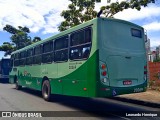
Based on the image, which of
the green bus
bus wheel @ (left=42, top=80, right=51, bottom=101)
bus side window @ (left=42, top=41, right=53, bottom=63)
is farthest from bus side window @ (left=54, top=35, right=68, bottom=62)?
bus wheel @ (left=42, top=80, right=51, bottom=101)

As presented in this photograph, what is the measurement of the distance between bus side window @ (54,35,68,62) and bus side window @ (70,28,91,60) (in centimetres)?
60

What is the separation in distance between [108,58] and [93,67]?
0.67 m

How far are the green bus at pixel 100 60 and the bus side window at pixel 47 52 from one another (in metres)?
0.60

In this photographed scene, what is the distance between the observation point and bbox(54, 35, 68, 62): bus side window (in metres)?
10.5

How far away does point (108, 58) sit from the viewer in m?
8.62

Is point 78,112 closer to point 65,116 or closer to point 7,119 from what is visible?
point 65,116

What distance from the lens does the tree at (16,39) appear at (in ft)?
137

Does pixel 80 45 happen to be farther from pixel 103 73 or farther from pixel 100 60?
pixel 103 73

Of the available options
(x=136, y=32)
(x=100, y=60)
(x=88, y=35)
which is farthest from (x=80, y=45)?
(x=136, y=32)

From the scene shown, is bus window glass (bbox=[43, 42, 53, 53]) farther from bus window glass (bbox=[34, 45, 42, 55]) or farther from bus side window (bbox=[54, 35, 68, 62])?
bus window glass (bbox=[34, 45, 42, 55])

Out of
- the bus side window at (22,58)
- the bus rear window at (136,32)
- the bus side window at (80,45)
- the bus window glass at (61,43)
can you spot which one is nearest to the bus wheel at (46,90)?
the bus window glass at (61,43)

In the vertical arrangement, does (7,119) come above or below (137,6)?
Answer: below

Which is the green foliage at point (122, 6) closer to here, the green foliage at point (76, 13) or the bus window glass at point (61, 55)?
the green foliage at point (76, 13)

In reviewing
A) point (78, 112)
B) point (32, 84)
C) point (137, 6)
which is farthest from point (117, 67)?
point (137, 6)
